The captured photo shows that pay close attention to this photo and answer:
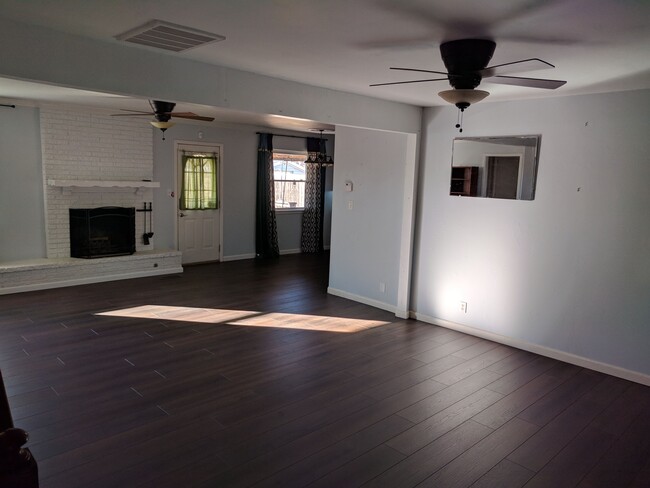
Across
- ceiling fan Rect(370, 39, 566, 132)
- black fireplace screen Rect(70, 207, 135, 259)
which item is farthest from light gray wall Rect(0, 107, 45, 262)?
ceiling fan Rect(370, 39, 566, 132)

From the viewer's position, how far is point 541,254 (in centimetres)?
445

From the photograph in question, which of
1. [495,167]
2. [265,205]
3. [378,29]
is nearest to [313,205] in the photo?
[265,205]

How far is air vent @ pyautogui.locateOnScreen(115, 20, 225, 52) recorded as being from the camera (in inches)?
99.5

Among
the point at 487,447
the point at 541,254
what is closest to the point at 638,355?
the point at 541,254

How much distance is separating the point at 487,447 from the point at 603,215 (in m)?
2.35

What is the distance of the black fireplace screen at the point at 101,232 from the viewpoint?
673 centimetres

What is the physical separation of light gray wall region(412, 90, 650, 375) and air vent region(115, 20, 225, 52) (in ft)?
10.1

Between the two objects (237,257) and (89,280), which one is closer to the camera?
(89,280)

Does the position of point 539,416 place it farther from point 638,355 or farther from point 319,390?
point 319,390

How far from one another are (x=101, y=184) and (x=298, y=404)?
496 cm

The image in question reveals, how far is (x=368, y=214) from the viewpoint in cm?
593

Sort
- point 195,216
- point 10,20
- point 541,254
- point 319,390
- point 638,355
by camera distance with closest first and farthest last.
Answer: point 10,20 → point 319,390 → point 638,355 → point 541,254 → point 195,216

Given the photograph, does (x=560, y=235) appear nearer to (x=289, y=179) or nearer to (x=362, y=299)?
(x=362, y=299)

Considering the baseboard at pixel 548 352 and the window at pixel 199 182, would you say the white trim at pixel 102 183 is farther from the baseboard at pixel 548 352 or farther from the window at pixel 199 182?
the baseboard at pixel 548 352
